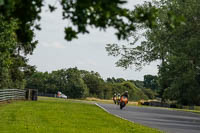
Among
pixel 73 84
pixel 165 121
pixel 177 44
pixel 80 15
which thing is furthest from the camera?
pixel 73 84

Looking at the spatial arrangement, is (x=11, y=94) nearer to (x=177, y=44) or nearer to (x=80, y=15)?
(x=177, y=44)

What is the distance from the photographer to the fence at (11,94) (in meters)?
27.2

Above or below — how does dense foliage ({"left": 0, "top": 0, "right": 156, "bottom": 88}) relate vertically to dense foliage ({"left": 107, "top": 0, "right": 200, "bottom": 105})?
below

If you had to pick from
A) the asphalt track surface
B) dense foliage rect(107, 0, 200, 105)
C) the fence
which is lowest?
the asphalt track surface

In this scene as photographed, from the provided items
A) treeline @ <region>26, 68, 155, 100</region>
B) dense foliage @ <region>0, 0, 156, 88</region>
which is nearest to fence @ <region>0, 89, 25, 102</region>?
dense foliage @ <region>0, 0, 156, 88</region>

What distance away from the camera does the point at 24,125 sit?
1257cm

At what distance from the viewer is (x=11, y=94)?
99.5 feet

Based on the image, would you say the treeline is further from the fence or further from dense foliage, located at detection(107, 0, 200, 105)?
dense foliage, located at detection(107, 0, 200, 105)

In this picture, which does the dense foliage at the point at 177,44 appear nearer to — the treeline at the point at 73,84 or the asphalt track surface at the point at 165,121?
the asphalt track surface at the point at 165,121

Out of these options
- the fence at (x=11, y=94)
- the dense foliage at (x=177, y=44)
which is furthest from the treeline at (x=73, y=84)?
the dense foliage at (x=177, y=44)

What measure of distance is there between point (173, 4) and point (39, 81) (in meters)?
94.4

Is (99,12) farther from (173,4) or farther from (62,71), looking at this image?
(62,71)

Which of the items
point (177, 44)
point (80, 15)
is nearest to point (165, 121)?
point (177, 44)

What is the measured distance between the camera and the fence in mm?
27195
